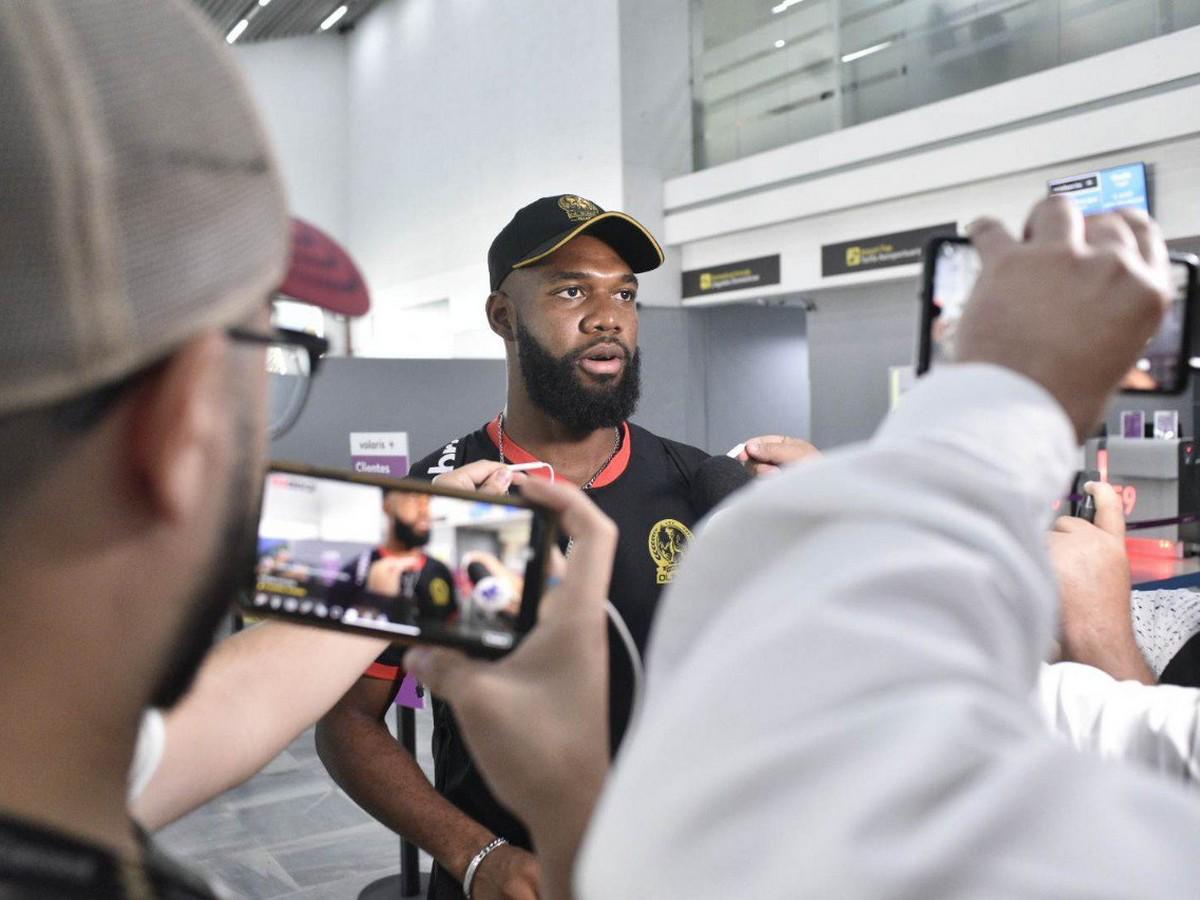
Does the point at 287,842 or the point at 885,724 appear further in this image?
the point at 287,842

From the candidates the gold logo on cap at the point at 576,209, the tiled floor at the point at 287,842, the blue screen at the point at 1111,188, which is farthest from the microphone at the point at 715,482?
the blue screen at the point at 1111,188

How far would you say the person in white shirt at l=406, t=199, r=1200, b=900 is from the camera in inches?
18.9

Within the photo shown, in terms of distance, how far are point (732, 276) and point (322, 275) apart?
9.62 meters

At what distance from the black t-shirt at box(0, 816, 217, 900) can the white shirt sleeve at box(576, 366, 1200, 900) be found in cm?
24

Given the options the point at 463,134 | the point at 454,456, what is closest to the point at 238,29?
the point at 463,134

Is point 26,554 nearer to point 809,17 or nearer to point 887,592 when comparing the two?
point 887,592

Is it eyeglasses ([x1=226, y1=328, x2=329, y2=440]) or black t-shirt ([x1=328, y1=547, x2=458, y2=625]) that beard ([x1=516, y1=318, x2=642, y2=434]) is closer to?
eyeglasses ([x1=226, y1=328, x2=329, y2=440])

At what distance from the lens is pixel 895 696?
0.50 metres

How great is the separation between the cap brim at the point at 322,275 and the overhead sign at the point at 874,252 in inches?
316

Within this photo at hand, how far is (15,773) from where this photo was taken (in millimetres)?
606

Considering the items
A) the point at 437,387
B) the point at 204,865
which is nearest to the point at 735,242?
the point at 437,387

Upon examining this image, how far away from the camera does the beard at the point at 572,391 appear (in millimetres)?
2205

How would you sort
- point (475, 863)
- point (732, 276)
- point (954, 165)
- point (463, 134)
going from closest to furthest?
1. point (475, 863)
2. point (954, 165)
3. point (732, 276)
4. point (463, 134)

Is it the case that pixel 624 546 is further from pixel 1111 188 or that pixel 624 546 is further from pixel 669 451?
pixel 1111 188
